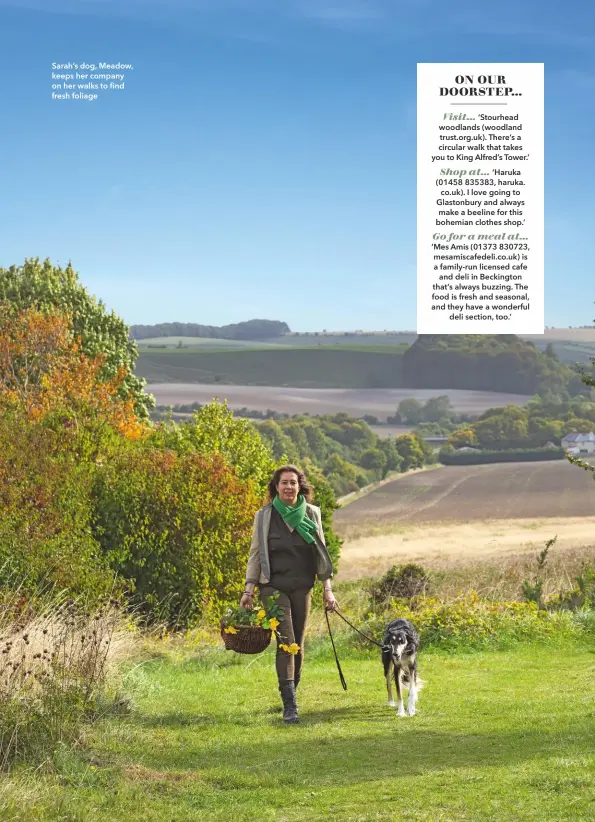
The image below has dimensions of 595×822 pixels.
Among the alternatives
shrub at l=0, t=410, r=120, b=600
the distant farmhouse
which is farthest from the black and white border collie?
the distant farmhouse

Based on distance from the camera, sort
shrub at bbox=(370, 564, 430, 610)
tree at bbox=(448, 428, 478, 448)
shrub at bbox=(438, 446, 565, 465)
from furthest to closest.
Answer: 1. tree at bbox=(448, 428, 478, 448)
2. shrub at bbox=(438, 446, 565, 465)
3. shrub at bbox=(370, 564, 430, 610)

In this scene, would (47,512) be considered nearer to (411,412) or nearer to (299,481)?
(299,481)

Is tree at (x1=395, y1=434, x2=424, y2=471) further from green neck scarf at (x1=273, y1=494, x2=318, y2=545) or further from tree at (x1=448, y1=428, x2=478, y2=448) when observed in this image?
green neck scarf at (x1=273, y1=494, x2=318, y2=545)

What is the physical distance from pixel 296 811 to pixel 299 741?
6.51 ft

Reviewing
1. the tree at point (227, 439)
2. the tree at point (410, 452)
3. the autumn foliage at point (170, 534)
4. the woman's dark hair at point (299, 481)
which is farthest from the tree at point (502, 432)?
the woman's dark hair at point (299, 481)

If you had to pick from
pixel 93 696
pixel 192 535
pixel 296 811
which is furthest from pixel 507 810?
pixel 192 535

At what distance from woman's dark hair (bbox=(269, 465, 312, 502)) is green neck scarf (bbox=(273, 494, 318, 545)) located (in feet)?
0.51

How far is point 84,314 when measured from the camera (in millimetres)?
35844

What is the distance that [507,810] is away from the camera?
612cm

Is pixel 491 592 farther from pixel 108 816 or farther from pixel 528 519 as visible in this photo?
pixel 528 519

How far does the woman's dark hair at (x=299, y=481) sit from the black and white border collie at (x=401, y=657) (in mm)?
1333

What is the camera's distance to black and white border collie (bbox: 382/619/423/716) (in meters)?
A: 9.14

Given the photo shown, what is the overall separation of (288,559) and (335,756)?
177 cm

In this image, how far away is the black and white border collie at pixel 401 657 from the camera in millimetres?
9141
